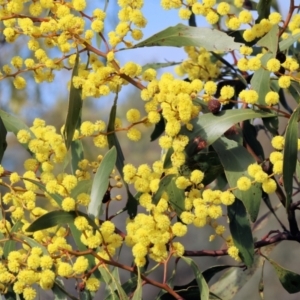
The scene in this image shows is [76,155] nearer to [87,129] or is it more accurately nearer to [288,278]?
[87,129]

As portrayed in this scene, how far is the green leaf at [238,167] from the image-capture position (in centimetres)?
76

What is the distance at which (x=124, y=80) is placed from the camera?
0.75 metres

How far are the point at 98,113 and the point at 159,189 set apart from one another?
2.10 meters

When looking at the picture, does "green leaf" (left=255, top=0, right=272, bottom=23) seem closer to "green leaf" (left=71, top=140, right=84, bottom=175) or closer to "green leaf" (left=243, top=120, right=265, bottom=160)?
"green leaf" (left=243, top=120, right=265, bottom=160)

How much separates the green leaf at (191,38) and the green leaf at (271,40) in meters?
0.04

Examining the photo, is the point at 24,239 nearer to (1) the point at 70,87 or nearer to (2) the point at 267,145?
(1) the point at 70,87

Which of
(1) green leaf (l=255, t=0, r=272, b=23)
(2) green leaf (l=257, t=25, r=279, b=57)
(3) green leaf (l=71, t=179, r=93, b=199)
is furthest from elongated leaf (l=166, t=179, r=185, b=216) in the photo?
(1) green leaf (l=255, t=0, r=272, b=23)

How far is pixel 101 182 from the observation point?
2.39 ft

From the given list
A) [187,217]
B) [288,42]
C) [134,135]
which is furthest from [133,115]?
[288,42]

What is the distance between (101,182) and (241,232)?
0.70 ft

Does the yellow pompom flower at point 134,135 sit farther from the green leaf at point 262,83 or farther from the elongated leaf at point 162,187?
the green leaf at point 262,83

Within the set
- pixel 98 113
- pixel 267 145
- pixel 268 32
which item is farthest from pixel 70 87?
pixel 98 113

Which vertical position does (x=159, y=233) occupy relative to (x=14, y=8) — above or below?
below

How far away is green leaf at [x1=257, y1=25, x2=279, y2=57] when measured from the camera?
78 centimetres
